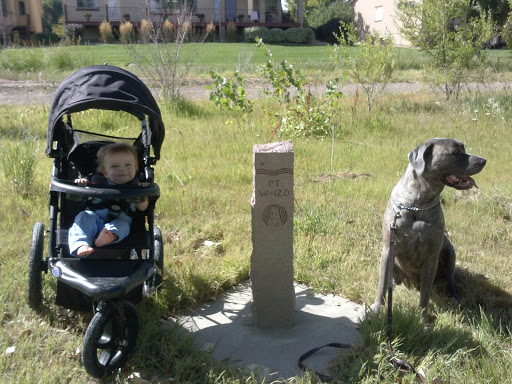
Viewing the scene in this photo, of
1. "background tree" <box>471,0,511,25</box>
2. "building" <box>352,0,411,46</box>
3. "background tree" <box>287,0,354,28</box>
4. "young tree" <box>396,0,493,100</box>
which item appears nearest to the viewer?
"young tree" <box>396,0,493,100</box>

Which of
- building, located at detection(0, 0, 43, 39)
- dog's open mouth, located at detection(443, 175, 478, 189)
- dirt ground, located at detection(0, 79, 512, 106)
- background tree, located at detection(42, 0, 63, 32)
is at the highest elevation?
background tree, located at detection(42, 0, 63, 32)

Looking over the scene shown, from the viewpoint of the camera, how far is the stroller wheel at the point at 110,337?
3.08 metres

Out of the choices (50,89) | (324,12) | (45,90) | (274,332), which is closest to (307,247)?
(274,332)

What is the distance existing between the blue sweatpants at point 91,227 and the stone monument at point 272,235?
951 mm

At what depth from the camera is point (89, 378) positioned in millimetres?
3270

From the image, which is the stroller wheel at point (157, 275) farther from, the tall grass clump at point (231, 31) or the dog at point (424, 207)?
the tall grass clump at point (231, 31)

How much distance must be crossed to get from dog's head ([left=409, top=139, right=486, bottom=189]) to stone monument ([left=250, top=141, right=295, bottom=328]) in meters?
0.95

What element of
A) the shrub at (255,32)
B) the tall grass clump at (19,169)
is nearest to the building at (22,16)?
the shrub at (255,32)

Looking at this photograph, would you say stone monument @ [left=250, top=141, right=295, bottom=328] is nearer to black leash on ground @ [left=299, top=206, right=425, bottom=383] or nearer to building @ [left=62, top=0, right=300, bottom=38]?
black leash on ground @ [left=299, top=206, right=425, bottom=383]

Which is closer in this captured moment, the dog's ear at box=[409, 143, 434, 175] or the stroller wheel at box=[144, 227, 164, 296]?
the dog's ear at box=[409, 143, 434, 175]

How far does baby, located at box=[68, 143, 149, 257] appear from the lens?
11.6 ft

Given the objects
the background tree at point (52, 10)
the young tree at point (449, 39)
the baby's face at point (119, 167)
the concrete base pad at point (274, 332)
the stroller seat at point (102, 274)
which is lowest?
the concrete base pad at point (274, 332)

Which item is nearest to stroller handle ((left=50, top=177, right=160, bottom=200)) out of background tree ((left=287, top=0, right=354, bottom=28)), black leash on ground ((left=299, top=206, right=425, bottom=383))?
black leash on ground ((left=299, top=206, right=425, bottom=383))

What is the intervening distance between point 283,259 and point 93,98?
179cm
